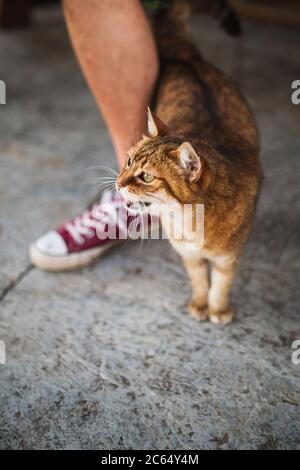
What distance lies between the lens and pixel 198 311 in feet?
5.23

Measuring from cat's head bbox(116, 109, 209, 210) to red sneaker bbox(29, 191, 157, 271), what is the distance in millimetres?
457

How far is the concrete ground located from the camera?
4.10ft

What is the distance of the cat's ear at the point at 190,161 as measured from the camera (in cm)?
119

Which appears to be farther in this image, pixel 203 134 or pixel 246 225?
pixel 203 134

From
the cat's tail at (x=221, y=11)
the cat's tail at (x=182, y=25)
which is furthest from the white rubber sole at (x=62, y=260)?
the cat's tail at (x=221, y=11)

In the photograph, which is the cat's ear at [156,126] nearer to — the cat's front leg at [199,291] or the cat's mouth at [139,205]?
the cat's mouth at [139,205]

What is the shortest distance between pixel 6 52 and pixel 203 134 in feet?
7.98

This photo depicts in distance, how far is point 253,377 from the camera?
1376mm

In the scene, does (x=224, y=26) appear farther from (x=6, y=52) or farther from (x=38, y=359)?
(x=6, y=52)

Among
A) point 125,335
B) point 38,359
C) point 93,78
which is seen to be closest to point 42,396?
point 38,359

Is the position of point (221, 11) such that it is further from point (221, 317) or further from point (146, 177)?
point (221, 317)

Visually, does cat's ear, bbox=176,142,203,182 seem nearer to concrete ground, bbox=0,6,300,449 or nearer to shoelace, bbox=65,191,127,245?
concrete ground, bbox=0,6,300,449

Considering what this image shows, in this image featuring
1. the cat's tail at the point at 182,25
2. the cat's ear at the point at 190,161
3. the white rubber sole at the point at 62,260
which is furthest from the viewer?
the cat's tail at the point at 182,25

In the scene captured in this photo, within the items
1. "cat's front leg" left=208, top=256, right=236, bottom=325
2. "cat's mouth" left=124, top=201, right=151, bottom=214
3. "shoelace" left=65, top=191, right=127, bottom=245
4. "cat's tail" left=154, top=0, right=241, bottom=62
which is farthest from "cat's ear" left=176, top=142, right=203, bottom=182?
"cat's tail" left=154, top=0, right=241, bottom=62
